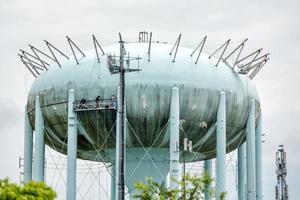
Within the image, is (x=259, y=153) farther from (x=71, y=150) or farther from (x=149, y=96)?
(x=71, y=150)

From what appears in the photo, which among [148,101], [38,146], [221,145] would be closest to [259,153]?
[221,145]

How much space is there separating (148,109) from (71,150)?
604 centimetres

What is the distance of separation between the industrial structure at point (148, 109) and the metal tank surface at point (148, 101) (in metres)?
0.07

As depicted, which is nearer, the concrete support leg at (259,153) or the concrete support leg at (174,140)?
the concrete support leg at (174,140)

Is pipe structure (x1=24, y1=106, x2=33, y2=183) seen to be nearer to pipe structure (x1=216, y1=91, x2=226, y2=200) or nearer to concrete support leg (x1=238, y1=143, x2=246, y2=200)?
pipe structure (x1=216, y1=91, x2=226, y2=200)

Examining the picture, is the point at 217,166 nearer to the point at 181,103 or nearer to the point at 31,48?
the point at 181,103

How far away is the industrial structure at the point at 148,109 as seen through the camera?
6950cm

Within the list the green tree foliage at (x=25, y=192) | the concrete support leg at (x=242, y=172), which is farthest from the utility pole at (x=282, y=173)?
the green tree foliage at (x=25, y=192)

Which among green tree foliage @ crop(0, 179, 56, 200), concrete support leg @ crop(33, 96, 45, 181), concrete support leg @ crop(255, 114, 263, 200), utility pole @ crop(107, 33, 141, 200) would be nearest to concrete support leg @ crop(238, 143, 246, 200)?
concrete support leg @ crop(255, 114, 263, 200)

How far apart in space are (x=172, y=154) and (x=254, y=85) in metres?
11.0

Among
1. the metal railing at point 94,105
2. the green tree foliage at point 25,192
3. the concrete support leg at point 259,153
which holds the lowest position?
the green tree foliage at point 25,192

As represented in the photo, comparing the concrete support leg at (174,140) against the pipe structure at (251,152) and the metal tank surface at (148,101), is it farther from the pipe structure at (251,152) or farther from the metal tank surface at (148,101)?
the pipe structure at (251,152)

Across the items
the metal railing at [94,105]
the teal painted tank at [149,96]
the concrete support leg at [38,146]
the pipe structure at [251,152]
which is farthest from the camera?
the pipe structure at [251,152]

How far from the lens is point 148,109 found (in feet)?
227
